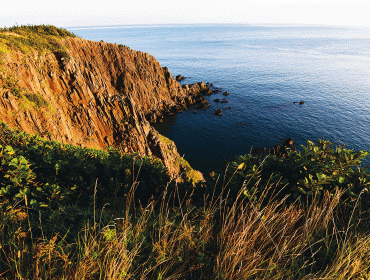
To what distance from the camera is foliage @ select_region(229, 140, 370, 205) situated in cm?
444

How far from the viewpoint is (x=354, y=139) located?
4891 cm

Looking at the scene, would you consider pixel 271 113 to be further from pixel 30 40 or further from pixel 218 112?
pixel 30 40

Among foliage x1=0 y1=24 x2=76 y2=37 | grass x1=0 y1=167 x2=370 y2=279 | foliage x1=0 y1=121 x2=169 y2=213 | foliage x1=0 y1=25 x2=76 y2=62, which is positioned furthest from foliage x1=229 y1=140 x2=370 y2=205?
foliage x1=0 y1=24 x2=76 y2=37

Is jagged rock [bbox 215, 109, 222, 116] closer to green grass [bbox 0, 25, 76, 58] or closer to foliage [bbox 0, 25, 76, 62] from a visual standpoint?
foliage [bbox 0, 25, 76, 62]

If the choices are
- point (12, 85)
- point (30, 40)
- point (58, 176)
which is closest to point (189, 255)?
point (58, 176)

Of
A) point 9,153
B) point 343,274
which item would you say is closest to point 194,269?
point 343,274

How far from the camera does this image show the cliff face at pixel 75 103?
813 inches

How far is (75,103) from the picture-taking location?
29516 mm

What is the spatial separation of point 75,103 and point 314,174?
3367 cm

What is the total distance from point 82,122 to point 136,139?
9.94 metres

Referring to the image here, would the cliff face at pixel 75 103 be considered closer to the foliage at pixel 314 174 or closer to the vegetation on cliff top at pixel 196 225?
the vegetation on cliff top at pixel 196 225

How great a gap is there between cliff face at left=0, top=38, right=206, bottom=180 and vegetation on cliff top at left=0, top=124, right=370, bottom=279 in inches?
234

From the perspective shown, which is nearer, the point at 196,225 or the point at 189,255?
the point at 189,255

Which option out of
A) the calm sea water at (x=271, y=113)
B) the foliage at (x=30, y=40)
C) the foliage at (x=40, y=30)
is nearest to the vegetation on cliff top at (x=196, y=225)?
the foliage at (x=30, y=40)
